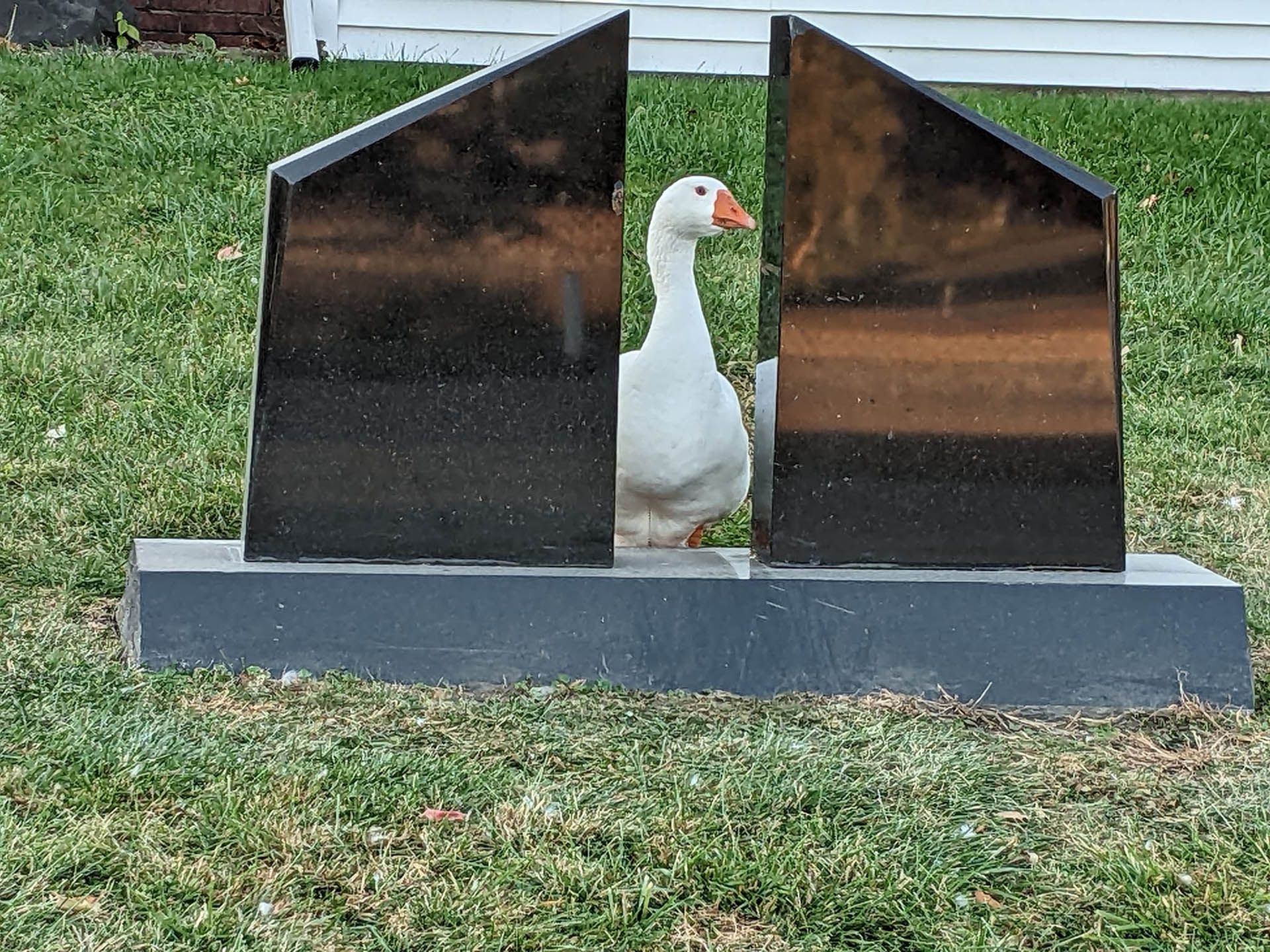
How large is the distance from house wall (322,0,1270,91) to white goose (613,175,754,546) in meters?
5.37

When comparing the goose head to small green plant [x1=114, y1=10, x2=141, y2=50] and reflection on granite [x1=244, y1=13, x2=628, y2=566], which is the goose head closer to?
reflection on granite [x1=244, y1=13, x2=628, y2=566]

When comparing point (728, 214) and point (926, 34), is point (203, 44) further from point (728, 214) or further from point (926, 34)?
point (728, 214)

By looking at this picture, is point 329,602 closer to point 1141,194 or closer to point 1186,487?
point 1186,487

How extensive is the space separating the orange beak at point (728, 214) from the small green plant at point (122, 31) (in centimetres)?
617

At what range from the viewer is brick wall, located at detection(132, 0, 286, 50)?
9523 mm

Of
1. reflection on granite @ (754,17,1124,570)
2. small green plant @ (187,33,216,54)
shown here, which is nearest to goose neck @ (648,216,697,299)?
reflection on granite @ (754,17,1124,570)

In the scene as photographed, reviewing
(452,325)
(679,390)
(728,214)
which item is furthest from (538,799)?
(728,214)

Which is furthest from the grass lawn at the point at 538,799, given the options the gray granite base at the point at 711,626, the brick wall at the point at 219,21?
the brick wall at the point at 219,21

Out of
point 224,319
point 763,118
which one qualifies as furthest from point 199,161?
point 763,118

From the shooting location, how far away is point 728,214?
3.89 m

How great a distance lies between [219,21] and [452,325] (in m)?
6.83

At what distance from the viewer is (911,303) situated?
12.1ft

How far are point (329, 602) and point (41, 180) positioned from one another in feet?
15.0

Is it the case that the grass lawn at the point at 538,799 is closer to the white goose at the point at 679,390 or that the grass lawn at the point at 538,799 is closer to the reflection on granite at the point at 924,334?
the reflection on granite at the point at 924,334
